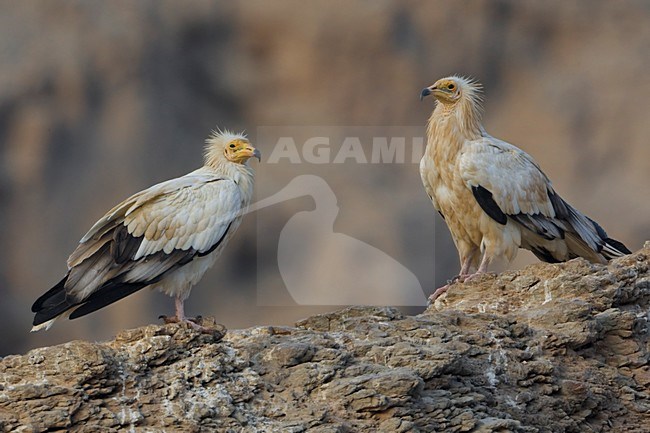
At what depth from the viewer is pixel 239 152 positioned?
27.6 feet

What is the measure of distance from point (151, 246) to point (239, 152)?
1.17 m

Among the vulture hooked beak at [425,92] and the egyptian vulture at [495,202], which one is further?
the vulture hooked beak at [425,92]

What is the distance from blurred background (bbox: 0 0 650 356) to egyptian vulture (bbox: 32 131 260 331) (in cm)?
560

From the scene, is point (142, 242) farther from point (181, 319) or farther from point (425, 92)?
point (425, 92)

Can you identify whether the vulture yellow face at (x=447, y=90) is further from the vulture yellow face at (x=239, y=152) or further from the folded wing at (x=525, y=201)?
the vulture yellow face at (x=239, y=152)

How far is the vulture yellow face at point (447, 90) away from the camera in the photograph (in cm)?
989

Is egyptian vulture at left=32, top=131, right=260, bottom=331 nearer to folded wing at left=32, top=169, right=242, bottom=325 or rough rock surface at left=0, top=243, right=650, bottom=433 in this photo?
folded wing at left=32, top=169, right=242, bottom=325

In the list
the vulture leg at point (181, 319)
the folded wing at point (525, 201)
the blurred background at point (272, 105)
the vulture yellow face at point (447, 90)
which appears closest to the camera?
the vulture leg at point (181, 319)

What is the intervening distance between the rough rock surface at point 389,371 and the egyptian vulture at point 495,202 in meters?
1.15

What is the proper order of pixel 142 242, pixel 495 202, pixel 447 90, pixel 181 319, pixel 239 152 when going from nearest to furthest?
1. pixel 181 319
2. pixel 142 242
3. pixel 239 152
4. pixel 495 202
5. pixel 447 90

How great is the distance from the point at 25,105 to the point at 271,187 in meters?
2.85

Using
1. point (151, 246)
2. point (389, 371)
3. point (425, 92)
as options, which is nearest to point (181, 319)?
point (151, 246)

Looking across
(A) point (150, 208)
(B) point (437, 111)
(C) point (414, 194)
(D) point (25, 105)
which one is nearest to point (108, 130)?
(D) point (25, 105)

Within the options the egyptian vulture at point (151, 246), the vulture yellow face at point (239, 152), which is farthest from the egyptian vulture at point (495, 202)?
A: the egyptian vulture at point (151, 246)
